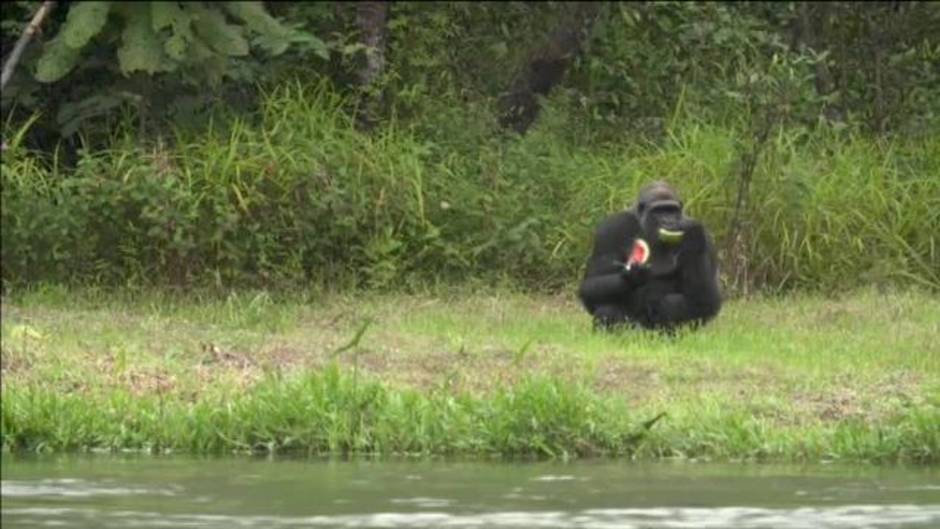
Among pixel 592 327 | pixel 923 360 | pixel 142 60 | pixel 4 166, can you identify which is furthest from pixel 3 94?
pixel 923 360

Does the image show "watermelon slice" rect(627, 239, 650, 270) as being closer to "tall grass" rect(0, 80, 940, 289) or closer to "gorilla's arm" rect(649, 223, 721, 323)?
"gorilla's arm" rect(649, 223, 721, 323)

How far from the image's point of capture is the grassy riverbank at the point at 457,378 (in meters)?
10.6

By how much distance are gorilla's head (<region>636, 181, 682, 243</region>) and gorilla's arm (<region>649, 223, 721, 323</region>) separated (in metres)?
0.10

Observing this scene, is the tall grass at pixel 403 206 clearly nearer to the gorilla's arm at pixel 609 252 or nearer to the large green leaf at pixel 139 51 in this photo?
the large green leaf at pixel 139 51

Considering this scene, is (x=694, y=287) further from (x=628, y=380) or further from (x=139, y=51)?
(x=139, y=51)

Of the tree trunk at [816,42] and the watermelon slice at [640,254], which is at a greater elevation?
the tree trunk at [816,42]

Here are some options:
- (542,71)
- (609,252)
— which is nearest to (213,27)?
(609,252)

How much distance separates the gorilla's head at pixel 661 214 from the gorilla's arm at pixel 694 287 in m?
0.10

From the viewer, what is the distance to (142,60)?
45.3 ft

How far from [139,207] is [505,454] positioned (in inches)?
208

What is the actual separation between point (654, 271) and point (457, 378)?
2.42 m

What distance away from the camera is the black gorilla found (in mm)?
13625

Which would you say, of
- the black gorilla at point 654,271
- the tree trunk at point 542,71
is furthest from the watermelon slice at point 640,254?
the tree trunk at point 542,71

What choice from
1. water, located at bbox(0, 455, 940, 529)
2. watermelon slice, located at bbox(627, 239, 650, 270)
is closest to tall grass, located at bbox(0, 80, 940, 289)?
watermelon slice, located at bbox(627, 239, 650, 270)
